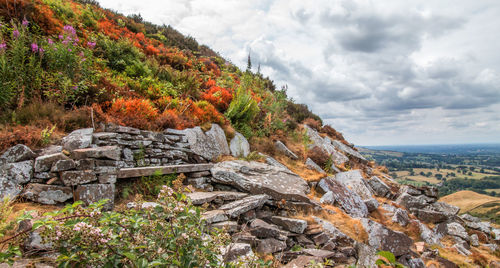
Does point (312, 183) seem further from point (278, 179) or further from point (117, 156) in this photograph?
point (117, 156)

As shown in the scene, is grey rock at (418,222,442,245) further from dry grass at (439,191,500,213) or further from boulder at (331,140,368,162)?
dry grass at (439,191,500,213)

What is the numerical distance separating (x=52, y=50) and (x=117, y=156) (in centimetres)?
355

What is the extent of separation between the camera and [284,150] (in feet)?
32.1

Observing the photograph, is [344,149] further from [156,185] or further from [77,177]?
[77,177]

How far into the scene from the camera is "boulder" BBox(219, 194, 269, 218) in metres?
4.74

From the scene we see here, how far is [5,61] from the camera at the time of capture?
482 centimetres

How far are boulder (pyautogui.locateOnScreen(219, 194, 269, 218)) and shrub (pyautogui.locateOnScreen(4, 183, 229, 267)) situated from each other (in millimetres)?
2627

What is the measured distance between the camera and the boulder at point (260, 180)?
585 centimetres

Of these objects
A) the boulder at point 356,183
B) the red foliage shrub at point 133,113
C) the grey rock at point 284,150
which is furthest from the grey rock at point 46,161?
the boulder at point 356,183

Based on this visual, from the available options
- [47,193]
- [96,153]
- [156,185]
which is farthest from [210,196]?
[47,193]

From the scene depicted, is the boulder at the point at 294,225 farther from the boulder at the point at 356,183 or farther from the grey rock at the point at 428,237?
the boulder at the point at 356,183

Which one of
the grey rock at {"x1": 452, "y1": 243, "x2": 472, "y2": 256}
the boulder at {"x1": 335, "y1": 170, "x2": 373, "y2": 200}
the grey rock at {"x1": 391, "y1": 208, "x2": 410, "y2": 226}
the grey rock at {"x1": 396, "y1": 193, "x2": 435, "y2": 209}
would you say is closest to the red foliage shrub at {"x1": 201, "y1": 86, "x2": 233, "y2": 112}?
the boulder at {"x1": 335, "y1": 170, "x2": 373, "y2": 200}

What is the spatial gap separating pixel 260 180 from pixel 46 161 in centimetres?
451

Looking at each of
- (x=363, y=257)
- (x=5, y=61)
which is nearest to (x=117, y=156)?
(x=5, y=61)
